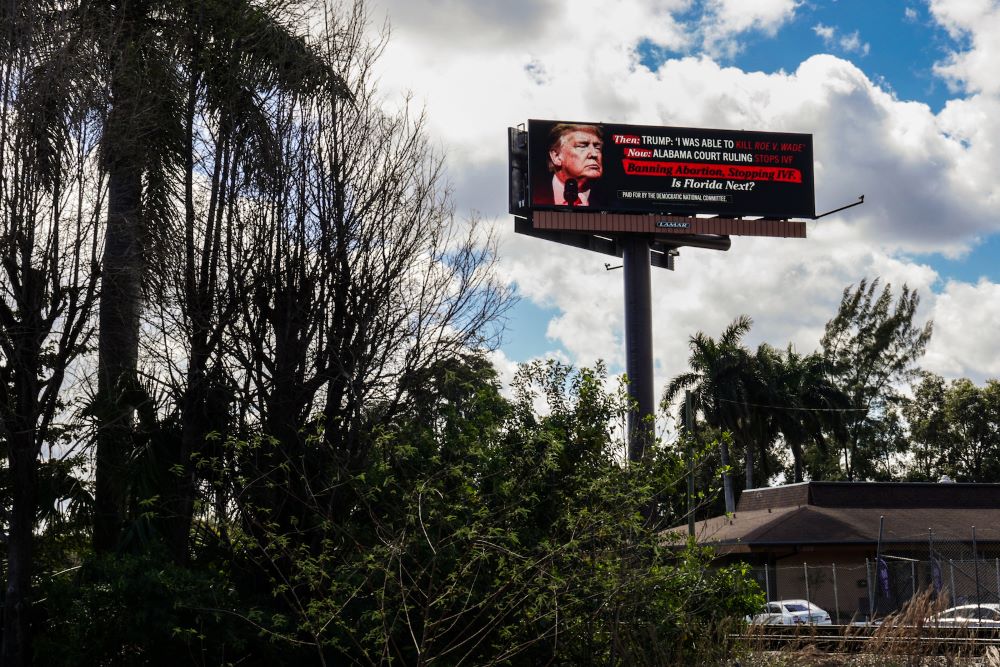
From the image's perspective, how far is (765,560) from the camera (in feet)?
117

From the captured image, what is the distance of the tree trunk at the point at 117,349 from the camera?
→ 13820 millimetres

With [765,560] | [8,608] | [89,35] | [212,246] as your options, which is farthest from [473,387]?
[765,560]

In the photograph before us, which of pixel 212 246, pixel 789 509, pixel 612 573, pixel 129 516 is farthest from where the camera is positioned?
pixel 789 509

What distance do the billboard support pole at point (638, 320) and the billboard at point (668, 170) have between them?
5.27 ft

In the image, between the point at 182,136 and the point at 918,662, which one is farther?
the point at 182,136

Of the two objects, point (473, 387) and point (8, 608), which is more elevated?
point (473, 387)

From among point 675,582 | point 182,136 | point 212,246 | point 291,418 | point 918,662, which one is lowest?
point 918,662

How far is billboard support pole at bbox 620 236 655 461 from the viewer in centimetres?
3869

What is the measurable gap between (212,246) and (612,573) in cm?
764

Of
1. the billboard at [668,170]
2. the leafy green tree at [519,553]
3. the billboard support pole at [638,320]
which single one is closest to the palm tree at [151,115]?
the leafy green tree at [519,553]

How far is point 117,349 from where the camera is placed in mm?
15086

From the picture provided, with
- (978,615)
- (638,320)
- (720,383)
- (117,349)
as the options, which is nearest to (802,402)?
(720,383)

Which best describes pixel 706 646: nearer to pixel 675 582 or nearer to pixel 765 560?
pixel 675 582

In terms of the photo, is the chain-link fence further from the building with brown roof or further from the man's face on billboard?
the man's face on billboard
